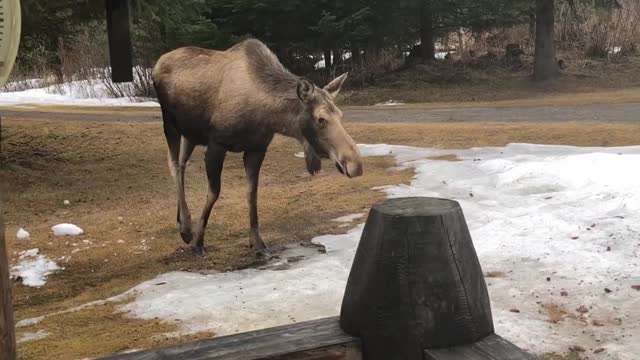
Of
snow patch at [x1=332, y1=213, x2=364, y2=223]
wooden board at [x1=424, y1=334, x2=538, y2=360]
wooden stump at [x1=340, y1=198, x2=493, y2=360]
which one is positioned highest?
wooden stump at [x1=340, y1=198, x2=493, y2=360]

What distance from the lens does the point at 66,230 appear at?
7699 mm

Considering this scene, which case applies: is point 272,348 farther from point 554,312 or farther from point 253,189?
point 253,189

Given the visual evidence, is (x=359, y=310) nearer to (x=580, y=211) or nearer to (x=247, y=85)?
→ (x=247, y=85)

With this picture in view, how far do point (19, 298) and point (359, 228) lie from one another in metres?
3.24

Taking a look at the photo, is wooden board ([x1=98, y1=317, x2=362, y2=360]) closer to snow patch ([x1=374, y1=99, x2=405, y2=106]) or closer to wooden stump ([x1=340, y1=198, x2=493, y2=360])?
wooden stump ([x1=340, y1=198, x2=493, y2=360])

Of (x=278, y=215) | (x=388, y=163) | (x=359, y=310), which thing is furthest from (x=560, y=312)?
(x=388, y=163)

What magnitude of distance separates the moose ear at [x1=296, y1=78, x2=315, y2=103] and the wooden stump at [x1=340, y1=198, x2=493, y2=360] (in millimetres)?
3385

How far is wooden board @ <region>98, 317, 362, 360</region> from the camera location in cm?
200

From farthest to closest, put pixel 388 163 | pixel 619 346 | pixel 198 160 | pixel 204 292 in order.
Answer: pixel 198 160, pixel 388 163, pixel 204 292, pixel 619 346

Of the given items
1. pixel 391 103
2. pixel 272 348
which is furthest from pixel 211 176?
A: pixel 391 103

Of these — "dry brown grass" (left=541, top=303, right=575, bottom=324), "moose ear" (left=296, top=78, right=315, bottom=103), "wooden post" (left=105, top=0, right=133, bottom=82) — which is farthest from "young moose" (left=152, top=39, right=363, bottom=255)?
"dry brown grass" (left=541, top=303, right=575, bottom=324)

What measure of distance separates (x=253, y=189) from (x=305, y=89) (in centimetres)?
125

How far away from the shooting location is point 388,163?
1074 centimetres

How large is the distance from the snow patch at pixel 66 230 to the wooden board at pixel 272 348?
6.03 meters
